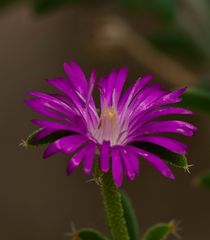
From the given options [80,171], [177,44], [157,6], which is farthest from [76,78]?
[80,171]

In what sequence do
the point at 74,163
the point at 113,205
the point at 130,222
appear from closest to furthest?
the point at 74,163
the point at 113,205
the point at 130,222

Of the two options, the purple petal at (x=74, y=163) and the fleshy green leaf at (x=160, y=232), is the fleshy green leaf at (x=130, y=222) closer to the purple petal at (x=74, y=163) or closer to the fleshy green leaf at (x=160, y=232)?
the fleshy green leaf at (x=160, y=232)

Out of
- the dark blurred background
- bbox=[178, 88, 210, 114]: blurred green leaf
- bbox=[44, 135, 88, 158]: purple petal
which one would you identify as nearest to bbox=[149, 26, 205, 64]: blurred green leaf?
the dark blurred background

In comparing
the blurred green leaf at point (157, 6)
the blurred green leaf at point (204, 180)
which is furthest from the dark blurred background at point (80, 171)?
the blurred green leaf at point (204, 180)

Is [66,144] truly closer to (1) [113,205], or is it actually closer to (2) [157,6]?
(1) [113,205]

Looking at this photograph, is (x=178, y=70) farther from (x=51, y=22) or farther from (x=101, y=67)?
(x=51, y=22)

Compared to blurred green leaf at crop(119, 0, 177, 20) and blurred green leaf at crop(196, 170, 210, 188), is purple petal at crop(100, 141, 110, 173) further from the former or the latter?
blurred green leaf at crop(119, 0, 177, 20)
